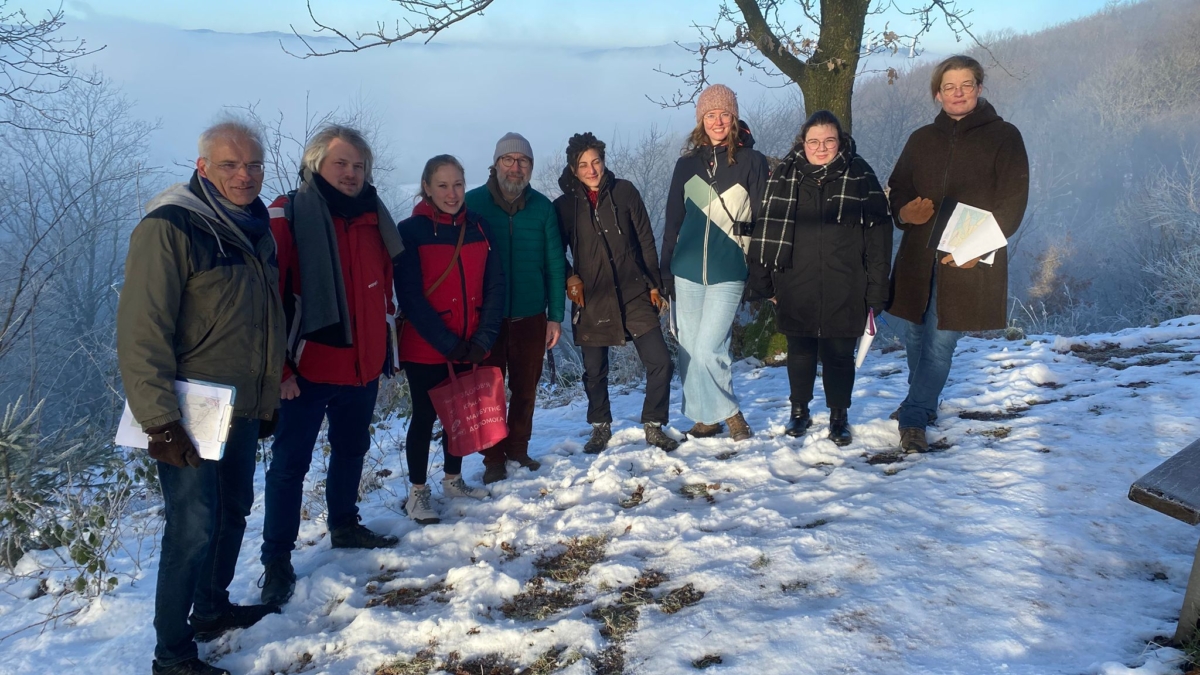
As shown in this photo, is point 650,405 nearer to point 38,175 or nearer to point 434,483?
point 434,483

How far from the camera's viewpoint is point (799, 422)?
456 cm

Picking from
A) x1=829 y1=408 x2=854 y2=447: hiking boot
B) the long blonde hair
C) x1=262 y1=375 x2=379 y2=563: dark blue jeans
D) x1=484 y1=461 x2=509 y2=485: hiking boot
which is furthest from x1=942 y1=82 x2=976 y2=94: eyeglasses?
x1=262 y1=375 x2=379 y2=563: dark blue jeans

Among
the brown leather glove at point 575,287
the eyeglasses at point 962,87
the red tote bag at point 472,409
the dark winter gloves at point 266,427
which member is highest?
the eyeglasses at point 962,87

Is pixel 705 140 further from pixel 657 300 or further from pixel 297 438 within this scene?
pixel 297 438

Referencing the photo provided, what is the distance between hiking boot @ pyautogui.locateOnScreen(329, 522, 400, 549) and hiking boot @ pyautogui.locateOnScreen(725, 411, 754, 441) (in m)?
2.19

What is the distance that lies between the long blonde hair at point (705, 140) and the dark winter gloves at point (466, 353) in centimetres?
183

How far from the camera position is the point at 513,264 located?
4137mm

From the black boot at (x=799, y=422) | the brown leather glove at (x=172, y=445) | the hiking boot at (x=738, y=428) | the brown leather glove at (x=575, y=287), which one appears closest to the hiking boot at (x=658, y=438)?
the hiking boot at (x=738, y=428)

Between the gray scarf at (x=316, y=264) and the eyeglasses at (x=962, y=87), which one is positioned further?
the eyeglasses at (x=962, y=87)

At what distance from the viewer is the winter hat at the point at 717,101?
13.8ft

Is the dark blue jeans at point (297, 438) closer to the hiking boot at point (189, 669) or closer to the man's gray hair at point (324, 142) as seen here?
the hiking boot at point (189, 669)

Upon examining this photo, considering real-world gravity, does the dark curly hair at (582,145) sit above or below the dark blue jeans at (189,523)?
above

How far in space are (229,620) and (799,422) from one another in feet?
11.0

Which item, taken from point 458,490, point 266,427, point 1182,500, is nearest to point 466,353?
point 458,490
